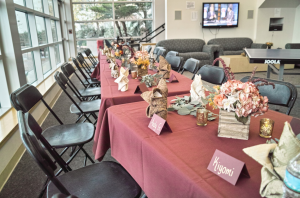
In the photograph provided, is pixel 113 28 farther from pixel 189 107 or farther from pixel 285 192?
pixel 285 192

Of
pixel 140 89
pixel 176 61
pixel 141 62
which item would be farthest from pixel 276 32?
pixel 140 89

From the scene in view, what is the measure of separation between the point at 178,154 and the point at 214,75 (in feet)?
5.46

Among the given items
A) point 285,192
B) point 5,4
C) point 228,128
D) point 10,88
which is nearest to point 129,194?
point 228,128

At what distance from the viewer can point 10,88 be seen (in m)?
2.92

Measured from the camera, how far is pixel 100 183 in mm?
1280

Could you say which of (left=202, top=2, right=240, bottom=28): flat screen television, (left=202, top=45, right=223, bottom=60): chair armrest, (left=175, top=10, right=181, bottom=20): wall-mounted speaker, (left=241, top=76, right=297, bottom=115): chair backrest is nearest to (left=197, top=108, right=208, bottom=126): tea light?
(left=241, top=76, right=297, bottom=115): chair backrest

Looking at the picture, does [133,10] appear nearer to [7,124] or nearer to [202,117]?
[7,124]

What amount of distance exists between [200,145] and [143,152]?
295mm

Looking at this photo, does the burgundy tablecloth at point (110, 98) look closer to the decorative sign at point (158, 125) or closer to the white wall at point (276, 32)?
the decorative sign at point (158, 125)

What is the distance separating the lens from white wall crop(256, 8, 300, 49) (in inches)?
313

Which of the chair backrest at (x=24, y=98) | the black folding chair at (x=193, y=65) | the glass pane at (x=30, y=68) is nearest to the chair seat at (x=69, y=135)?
the chair backrest at (x=24, y=98)

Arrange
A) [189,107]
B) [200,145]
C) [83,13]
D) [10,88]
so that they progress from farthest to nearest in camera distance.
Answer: [83,13], [10,88], [189,107], [200,145]

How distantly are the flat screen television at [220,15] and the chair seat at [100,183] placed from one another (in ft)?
24.0

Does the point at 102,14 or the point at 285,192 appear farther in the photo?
the point at 102,14
